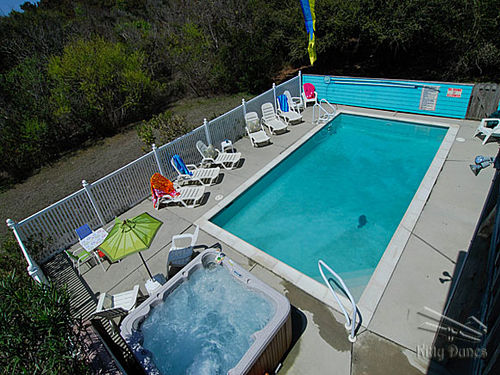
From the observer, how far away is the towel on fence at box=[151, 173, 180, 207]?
741cm

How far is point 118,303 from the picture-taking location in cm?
500

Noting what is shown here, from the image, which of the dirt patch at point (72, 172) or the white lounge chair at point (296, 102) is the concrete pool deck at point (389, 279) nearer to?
the dirt patch at point (72, 172)

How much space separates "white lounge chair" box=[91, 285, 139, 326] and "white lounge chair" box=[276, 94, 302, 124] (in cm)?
876

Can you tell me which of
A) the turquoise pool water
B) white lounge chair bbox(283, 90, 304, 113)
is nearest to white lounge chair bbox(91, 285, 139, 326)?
the turquoise pool water

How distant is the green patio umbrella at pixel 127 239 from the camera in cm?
448

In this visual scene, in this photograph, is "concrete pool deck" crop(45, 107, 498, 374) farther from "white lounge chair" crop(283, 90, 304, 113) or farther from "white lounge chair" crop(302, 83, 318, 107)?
"white lounge chair" crop(302, 83, 318, 107)

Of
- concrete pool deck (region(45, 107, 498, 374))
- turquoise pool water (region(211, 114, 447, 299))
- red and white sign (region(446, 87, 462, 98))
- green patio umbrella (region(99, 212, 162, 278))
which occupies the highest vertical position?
green patio umbrella (region(99, 212, 162, 278))

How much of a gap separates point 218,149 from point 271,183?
101 inches

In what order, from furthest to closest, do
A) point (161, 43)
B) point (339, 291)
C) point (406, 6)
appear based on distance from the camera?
point (161, 43), point (406, 6), point (339, 291)

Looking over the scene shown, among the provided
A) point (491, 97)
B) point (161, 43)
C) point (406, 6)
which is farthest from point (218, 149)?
point (161, 43)

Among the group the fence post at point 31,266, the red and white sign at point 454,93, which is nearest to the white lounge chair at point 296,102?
the red and white sign at point 454,93

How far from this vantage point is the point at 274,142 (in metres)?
10.6

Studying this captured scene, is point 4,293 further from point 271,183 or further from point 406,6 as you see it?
point 406,6

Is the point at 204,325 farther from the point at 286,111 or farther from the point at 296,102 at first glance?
the point at 296,102
